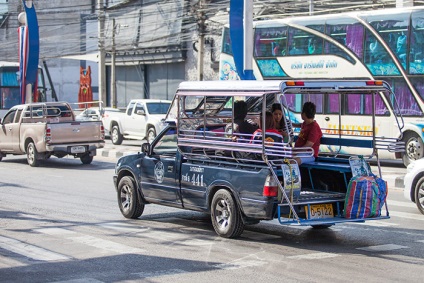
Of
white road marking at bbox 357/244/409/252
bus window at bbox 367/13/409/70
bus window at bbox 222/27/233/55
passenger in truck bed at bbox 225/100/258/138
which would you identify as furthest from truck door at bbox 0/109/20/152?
white road marking at bbox 357/244/409/252

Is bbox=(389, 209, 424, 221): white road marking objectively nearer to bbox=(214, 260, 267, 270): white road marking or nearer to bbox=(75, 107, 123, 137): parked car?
bbox=(214, 260, 267, 270): white road marking

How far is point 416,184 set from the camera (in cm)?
1345

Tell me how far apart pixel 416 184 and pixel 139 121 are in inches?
766

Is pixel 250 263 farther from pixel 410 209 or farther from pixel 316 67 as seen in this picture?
pixel 316 67

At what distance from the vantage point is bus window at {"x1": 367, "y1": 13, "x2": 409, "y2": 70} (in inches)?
855

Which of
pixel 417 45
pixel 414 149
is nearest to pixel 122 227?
pixel 414 149

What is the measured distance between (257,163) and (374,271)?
8.01 feet

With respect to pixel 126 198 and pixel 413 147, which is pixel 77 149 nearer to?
pixel 413 147

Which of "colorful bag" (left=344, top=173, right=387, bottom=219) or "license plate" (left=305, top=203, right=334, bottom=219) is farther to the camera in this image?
"colorful bag" (left=344, top=173, right=387, bottom=219)

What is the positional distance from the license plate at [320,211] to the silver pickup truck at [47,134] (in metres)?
13.1

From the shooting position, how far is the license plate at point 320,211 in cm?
1060

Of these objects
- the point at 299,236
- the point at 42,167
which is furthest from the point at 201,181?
the point at 42,167

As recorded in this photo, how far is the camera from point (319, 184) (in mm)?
11766

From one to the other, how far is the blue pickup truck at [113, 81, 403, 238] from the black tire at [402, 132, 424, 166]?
9295mm
